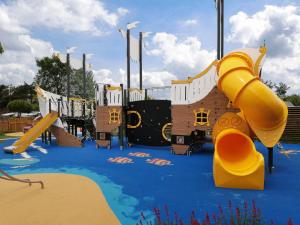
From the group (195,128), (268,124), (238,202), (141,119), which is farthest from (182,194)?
(141,119)

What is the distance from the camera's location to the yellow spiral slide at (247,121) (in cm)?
591

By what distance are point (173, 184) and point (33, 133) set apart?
995 centimetres

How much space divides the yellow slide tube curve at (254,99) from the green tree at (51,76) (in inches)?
1540

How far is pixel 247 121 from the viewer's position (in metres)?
7.20

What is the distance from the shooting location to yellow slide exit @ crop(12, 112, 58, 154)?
42.6 feet

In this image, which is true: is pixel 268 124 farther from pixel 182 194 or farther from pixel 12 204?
pixel 12 204

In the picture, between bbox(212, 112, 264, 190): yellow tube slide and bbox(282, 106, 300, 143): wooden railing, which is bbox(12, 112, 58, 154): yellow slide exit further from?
bbox(282, 106, 300, 143): wooden railing

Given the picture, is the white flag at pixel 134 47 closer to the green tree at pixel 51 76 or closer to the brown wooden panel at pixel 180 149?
the brown wooden panel at pixel 180 149

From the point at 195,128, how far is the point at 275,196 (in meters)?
5.73

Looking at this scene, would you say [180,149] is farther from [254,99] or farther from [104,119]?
[254,99]

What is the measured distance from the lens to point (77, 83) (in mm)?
43656

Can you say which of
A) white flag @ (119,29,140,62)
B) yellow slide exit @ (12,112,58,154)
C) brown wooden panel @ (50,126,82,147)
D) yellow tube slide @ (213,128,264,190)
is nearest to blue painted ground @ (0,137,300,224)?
yellow tube slide @ (213,128,264,190)

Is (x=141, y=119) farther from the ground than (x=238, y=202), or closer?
farther from the ground

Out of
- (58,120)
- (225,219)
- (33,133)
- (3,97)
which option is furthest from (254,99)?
(3,97)
